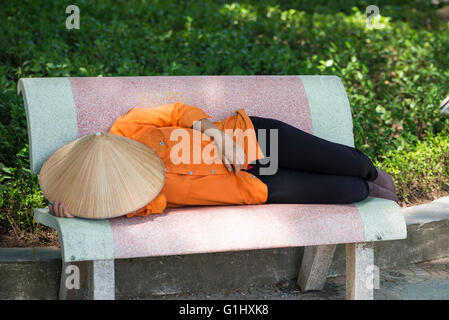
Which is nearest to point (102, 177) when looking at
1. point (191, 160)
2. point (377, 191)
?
point (191, 160)

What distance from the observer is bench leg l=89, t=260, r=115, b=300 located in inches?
106

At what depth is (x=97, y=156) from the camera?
275cm

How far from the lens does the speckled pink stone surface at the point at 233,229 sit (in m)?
2.68

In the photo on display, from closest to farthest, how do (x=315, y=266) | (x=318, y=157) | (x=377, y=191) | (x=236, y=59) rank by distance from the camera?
1. (x=318, y=157)
2. (x=377, y=191)
3. (x=315, y=266)
4. (x=236, y=59)

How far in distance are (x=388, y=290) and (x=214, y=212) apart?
1.29 metres

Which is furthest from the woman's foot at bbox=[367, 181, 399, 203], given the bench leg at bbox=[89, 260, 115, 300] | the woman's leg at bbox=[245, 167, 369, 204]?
the bench leg at bbox=[89, 260, 115, 300]

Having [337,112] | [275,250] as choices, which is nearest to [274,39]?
[337,112]

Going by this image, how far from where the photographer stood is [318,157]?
128 inches

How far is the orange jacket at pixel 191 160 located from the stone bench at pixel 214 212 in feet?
0.26

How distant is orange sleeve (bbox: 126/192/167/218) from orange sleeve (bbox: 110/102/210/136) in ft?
1.62

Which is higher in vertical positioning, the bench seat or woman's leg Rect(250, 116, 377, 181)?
woman's leg Rect(250, 116, 377, 181)

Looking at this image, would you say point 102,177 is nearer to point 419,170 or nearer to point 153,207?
point 153,207

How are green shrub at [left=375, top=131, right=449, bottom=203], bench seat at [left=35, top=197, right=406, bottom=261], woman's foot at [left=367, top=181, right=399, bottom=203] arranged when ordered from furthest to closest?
green shrub at [left=375, top=131, right=449, bottom=203], woman's foot at [left=367, top=181, right=399, bottom=203], bench seat at [left=35, top=197, right=406, bottom=261]

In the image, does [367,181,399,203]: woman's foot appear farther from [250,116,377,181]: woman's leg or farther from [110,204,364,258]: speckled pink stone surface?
[110,204,364,258]: speckled pink stone surface
